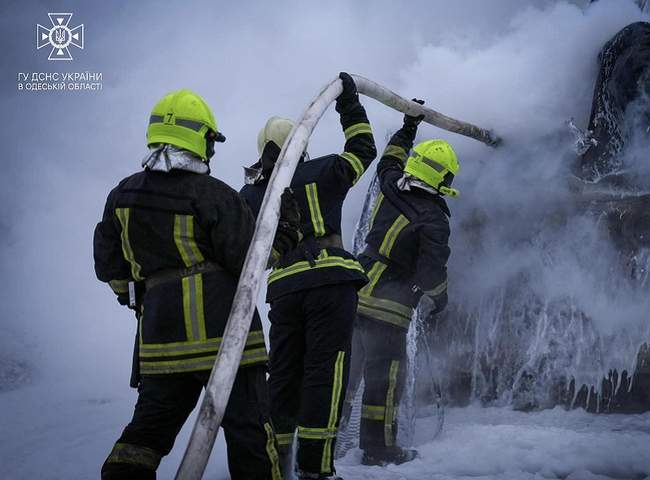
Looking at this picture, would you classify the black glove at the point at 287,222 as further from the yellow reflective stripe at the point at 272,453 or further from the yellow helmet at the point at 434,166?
the yellow helmet at the point at 434,166

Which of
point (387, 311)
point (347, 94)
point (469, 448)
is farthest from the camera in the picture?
point (387, 311)

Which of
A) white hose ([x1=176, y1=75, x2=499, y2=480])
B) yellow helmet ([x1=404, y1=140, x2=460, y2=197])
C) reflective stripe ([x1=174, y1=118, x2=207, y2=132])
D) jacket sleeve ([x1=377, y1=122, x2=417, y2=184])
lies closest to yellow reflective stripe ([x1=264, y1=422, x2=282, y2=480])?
white hose ([x1=176, y1=75, x2=499, y2=480])

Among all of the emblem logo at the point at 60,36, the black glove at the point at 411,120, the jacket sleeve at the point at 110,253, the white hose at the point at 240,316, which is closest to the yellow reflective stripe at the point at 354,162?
the white hose at the point at 240,316

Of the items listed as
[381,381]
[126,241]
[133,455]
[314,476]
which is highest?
[126,241]

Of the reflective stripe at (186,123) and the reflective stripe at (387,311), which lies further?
the reflective stripe at (387,311)

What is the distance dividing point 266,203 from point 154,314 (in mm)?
606

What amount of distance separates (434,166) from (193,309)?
205 centimetres

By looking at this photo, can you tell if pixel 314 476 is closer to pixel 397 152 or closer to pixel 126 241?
pixel 126 241

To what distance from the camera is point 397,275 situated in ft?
13.9

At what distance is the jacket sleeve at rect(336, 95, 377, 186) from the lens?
11.2 ft

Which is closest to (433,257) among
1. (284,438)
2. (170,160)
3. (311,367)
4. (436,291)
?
(436,291)

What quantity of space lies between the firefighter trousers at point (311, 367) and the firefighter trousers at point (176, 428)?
0.59 meters

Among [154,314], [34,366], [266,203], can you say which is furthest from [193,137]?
[34,366]

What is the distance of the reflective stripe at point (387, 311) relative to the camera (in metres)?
4.15
